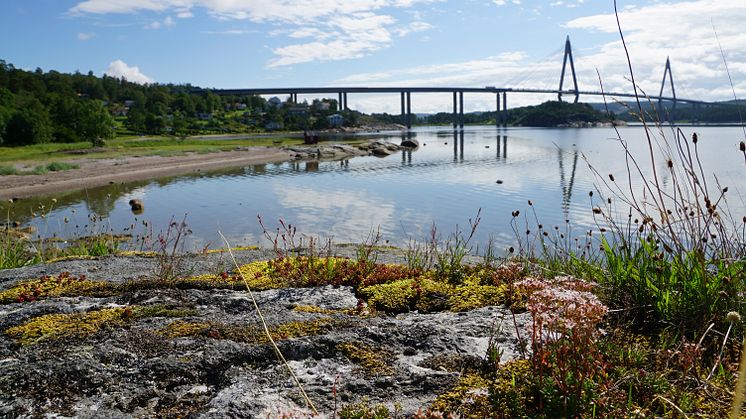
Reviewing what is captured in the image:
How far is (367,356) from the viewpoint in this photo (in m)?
3.55

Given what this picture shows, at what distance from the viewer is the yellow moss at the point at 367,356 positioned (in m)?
3.41

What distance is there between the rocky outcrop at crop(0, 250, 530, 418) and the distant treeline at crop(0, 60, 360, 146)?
6262cm

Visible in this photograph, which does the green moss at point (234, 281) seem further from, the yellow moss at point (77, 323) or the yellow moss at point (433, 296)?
the yellow moss at point (433, 296)

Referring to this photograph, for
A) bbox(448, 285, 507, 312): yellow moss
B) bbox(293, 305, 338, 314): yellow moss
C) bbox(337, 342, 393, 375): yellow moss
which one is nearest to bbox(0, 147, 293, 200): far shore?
bbox(293, 305, 338, 314): yellow moss

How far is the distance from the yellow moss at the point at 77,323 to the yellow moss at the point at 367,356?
1594 mm

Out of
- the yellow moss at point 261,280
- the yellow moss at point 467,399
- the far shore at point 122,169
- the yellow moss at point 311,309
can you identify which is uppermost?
the yellow moss at point 311,309

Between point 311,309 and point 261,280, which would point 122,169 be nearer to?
point 261,280

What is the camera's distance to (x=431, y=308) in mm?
4621

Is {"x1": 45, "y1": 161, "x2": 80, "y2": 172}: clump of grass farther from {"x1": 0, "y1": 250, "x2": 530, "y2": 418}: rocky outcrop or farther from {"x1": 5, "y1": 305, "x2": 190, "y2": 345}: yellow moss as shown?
{"x1": 5, "y1": 305, "x2": 190, "y2": 345}: yellow moss

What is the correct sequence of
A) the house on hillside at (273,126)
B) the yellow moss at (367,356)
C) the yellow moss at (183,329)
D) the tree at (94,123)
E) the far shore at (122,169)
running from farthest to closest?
the house on hillside at (273,126), the tree at (94,123), the far shore at (122,169), the yellow moss at (183,329), the yellow moss at (367,356)

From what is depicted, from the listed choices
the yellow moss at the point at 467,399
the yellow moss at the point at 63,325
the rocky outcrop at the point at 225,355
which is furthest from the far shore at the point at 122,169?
the yellow moss at the point at 467,399

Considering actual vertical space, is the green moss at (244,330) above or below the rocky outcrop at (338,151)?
above

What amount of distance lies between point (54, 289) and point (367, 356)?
3.43 meters

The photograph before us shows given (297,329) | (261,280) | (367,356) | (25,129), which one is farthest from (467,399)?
(25,129)
